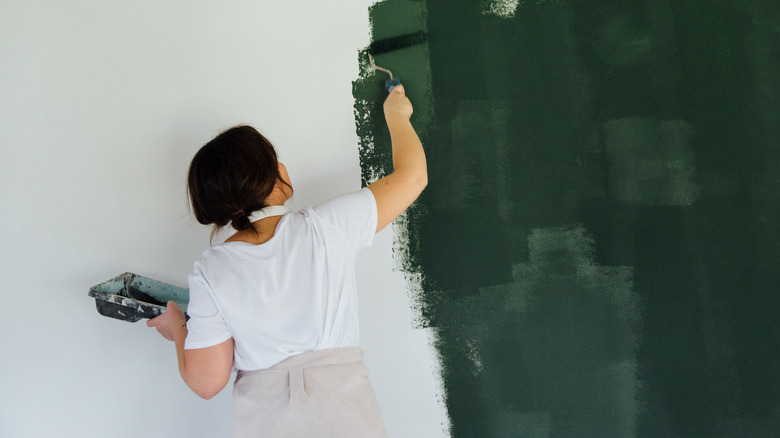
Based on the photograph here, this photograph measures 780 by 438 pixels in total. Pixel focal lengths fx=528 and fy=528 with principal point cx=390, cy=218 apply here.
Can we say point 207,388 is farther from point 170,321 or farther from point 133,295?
point 133,295

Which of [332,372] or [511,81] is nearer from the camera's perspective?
[332,372]

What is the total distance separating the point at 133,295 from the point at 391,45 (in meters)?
0.88

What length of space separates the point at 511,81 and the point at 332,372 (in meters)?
0.75

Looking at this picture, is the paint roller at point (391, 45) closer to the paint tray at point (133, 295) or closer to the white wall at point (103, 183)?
the white wall at point (103, 183)

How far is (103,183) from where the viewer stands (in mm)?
1400

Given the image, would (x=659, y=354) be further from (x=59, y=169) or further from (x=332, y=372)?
(x=59, y=169)

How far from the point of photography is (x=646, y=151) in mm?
1153

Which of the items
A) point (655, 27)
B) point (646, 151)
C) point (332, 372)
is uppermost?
point (655, 27)

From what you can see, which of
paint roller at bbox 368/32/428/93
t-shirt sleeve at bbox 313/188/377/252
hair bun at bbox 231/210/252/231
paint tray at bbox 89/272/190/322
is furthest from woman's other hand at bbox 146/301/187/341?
paint roller at bbox 368/32/428/93

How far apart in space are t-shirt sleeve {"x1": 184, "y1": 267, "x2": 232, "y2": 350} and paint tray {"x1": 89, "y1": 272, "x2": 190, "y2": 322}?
32 cm

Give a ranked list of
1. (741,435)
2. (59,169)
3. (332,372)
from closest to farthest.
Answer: (332,372)
(741,435)
(59,169)

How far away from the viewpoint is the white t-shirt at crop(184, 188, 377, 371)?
3.03 ft

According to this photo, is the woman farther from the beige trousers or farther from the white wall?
the white wall

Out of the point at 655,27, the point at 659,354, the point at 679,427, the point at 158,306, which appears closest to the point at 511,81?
the point at 655,27
